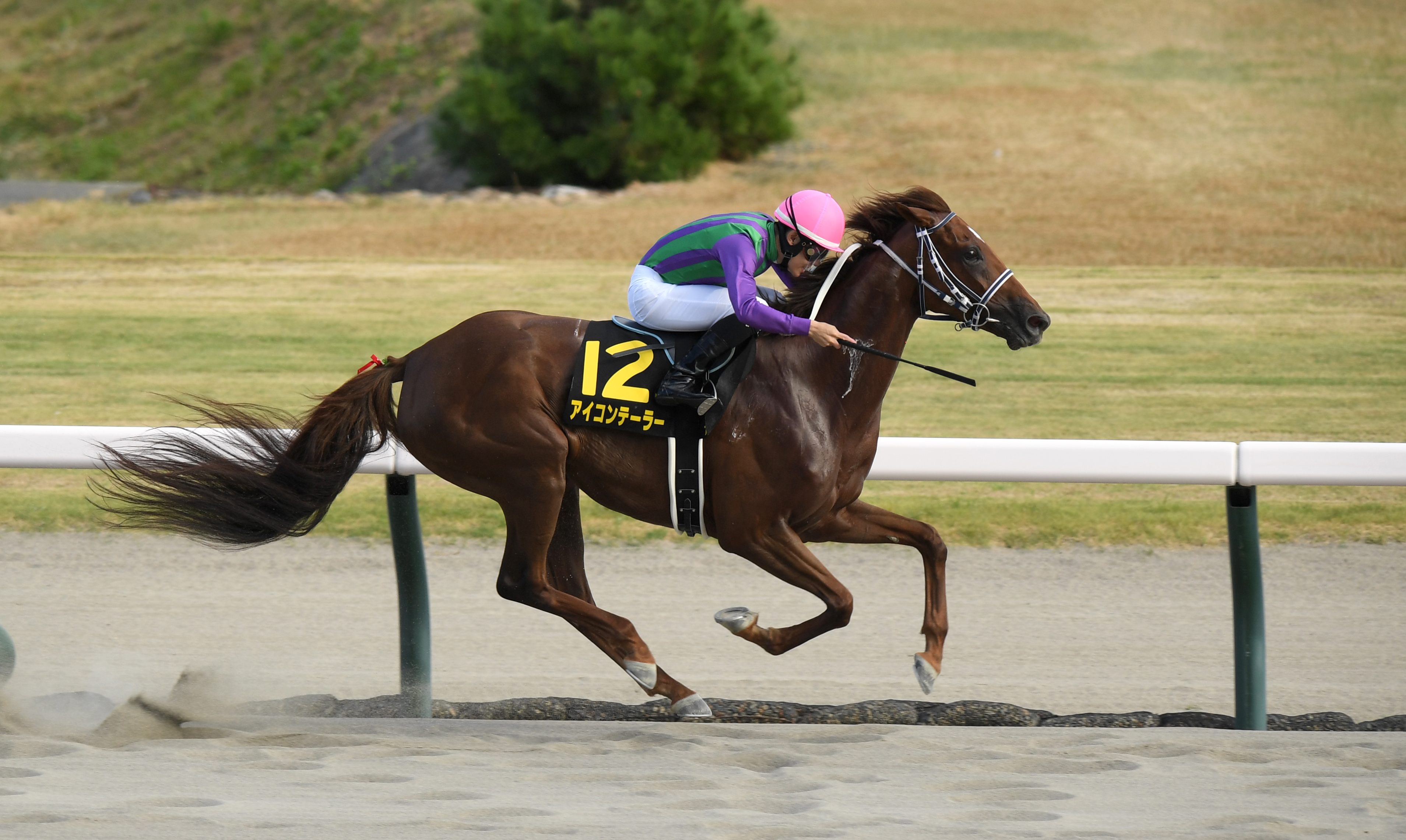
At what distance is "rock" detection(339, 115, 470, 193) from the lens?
21.2m

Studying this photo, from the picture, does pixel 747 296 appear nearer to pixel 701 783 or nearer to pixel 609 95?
pixel 701 783

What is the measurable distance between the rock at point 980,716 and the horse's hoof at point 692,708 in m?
0.77

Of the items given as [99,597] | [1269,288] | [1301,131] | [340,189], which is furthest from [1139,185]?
[99,597]

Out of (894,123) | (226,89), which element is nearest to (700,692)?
(894,123)

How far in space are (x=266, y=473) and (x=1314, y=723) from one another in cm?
342

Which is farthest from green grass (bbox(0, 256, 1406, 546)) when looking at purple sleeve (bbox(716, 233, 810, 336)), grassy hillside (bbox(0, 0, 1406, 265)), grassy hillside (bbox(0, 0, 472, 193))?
grassy hillside (bbox(0, 0, 472, 193))

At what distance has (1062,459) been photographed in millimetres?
5168

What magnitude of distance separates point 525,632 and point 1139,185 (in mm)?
14167

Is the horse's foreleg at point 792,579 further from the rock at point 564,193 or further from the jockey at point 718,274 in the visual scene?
the rock at point 564,193

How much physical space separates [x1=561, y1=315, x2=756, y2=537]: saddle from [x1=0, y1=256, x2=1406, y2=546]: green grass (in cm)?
276

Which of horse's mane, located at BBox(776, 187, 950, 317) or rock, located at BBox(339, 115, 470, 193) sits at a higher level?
rock, located at BBox(339, 115, 470, 193)

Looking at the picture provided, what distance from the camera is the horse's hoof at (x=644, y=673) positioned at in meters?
4.59

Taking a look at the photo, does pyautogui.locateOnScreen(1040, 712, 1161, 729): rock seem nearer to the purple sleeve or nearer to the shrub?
the purple sleeve

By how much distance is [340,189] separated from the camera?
2206 centimetres
